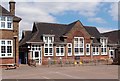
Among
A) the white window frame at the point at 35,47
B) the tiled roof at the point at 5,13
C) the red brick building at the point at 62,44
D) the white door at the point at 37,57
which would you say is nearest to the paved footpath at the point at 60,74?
the tiled roof at the point at 5,13

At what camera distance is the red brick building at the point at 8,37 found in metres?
31.2

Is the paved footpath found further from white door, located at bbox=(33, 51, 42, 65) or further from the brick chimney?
white door, located at bbox=(33, 51, 42, 65)

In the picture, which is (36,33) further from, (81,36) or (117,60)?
(117,60)

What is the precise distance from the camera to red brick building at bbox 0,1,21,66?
31.2 meters

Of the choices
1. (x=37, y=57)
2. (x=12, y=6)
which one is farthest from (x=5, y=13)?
(x=37, y=57)

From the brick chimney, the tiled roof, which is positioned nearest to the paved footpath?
the tiled roof

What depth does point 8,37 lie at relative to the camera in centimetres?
3155

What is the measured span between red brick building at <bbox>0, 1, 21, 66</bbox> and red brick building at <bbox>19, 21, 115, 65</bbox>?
578 centimetres

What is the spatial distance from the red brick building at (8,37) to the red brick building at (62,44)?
19.0 feet

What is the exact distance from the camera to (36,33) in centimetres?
4075

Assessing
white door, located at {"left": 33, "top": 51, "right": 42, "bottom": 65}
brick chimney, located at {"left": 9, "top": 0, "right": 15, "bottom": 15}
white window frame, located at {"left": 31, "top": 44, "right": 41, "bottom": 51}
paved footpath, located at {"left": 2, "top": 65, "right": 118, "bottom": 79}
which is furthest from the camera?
white door, located at {"left": 33, "top": 51, "right": 42, "bottom": 65}

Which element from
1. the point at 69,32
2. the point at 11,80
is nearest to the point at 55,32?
the point at 69,32

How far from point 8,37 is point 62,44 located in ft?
39.0

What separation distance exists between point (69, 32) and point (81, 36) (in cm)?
275
